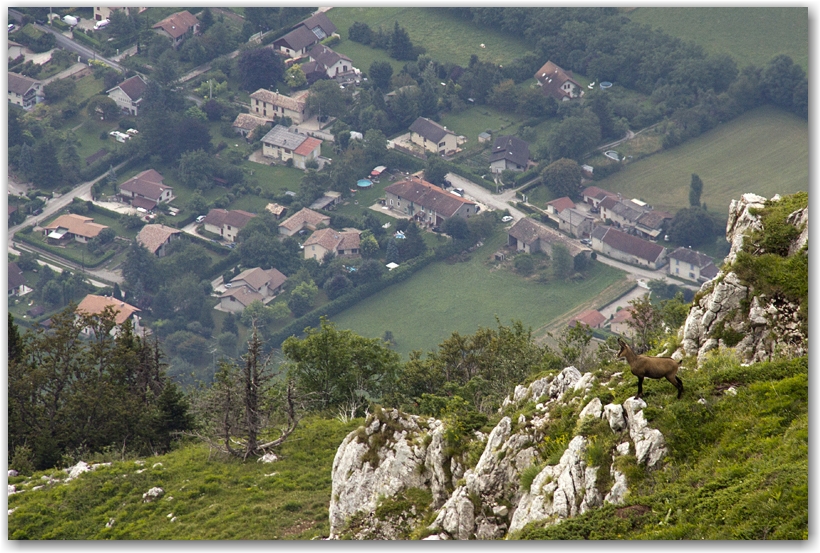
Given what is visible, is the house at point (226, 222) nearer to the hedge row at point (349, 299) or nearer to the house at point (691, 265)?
the hedge row at point (349, 299)

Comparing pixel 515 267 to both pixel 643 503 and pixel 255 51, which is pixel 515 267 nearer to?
pixel 255 51

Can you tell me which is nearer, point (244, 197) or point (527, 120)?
point (244, 197)

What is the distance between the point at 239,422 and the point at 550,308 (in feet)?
212

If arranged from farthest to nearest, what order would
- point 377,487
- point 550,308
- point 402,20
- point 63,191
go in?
point 402,20
point 63,191
point 550,308
point 377,487

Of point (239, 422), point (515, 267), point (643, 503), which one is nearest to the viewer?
point (643, 503)

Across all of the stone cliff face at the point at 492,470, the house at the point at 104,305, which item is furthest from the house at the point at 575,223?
the stone cliff face at the point at 492,470

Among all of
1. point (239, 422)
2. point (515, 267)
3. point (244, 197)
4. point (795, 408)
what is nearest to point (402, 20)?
point (244, 197)

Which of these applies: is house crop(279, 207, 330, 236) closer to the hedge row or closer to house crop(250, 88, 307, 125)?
the hedge row

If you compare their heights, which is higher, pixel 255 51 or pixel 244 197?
pixel 255 51

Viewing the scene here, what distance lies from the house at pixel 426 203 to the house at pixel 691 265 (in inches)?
939

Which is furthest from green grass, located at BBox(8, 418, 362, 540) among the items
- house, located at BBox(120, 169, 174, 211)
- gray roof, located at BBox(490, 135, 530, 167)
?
gray roof, located at BBox(490, 135, 530, 167)

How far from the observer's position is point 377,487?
28.9 meters

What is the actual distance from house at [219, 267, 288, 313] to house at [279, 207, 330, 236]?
26.0 ft

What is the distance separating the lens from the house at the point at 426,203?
111 meters
